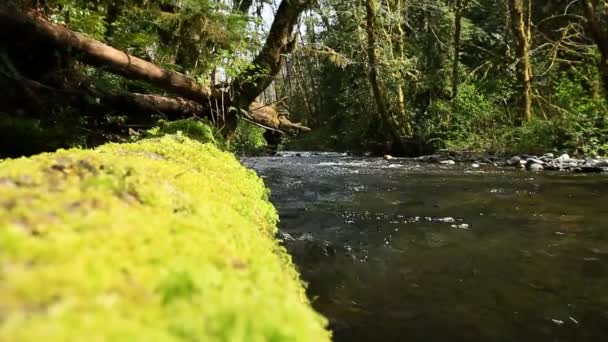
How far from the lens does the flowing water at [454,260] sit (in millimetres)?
2855

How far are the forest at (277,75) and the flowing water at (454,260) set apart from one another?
8.68 ft

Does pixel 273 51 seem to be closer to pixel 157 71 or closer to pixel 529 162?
pixel 157 71

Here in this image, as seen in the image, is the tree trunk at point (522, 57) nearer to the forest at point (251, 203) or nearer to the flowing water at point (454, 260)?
the forest at point (251, 203)

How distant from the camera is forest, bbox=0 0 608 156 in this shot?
6059 mm

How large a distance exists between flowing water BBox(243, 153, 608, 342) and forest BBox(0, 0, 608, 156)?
265 centimetres

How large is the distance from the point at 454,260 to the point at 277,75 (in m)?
9.53

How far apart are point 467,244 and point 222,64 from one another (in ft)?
17.7

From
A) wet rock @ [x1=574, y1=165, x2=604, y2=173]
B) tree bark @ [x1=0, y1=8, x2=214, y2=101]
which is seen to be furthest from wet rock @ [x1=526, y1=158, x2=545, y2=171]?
tree bark @ [x1=0, y1=8, x2=214, y2=101]

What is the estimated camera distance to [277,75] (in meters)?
12.7

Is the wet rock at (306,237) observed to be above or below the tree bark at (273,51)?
below

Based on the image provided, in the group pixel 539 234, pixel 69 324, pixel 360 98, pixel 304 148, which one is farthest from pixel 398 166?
pixel 304 148

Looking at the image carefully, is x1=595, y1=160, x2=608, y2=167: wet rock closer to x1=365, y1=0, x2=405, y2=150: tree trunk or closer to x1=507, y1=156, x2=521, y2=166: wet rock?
x1=507, y1=156, x2=521, y2=166: wet rock

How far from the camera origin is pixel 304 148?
28266 millimetres

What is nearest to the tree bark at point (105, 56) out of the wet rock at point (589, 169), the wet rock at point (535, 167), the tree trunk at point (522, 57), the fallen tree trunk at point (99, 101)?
the fallen tree trunk at point (99, 101)
